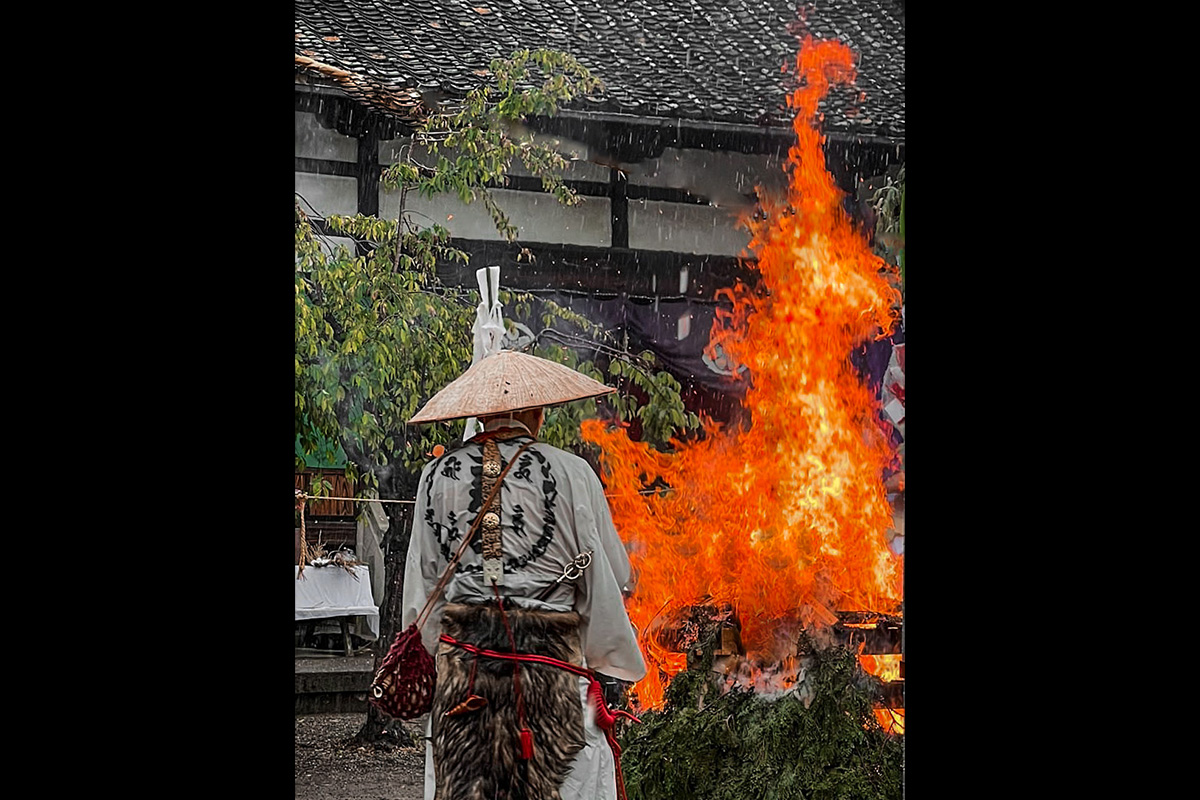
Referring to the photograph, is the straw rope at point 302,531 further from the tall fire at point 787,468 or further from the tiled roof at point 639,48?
the tiled roof at point 639,48

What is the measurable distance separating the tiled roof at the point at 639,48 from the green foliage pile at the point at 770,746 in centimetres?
313

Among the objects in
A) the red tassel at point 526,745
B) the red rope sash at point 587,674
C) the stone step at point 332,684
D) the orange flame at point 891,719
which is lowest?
the stone step at point 332,684

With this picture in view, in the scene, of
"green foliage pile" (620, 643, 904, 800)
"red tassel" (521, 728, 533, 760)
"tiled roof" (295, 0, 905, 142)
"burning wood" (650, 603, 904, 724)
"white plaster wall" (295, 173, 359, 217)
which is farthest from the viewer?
"white plaster wall" (295, 173, 359, 217)

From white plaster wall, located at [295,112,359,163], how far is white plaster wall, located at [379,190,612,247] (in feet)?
0.92

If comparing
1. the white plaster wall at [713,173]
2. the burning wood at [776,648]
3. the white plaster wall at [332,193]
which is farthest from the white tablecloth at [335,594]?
the white plaster wall at [713,173]

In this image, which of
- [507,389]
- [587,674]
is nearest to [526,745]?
[587,674]

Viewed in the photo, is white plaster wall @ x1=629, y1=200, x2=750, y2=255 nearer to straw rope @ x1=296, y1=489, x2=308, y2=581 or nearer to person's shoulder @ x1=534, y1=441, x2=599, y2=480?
straw rope @ x1=296, y1=489, x2=308, y2=581

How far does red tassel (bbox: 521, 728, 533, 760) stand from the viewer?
2969 millimetres

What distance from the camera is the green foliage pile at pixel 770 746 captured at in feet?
12.5

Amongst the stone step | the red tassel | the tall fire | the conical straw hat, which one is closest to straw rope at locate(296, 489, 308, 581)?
the stone step

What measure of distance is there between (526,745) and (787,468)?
9.08 ft

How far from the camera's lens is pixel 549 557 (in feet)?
10.2

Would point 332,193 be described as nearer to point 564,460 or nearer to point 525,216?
point 525,216

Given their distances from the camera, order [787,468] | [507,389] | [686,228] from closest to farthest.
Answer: [507,389]
[787,468]
[686,228]
